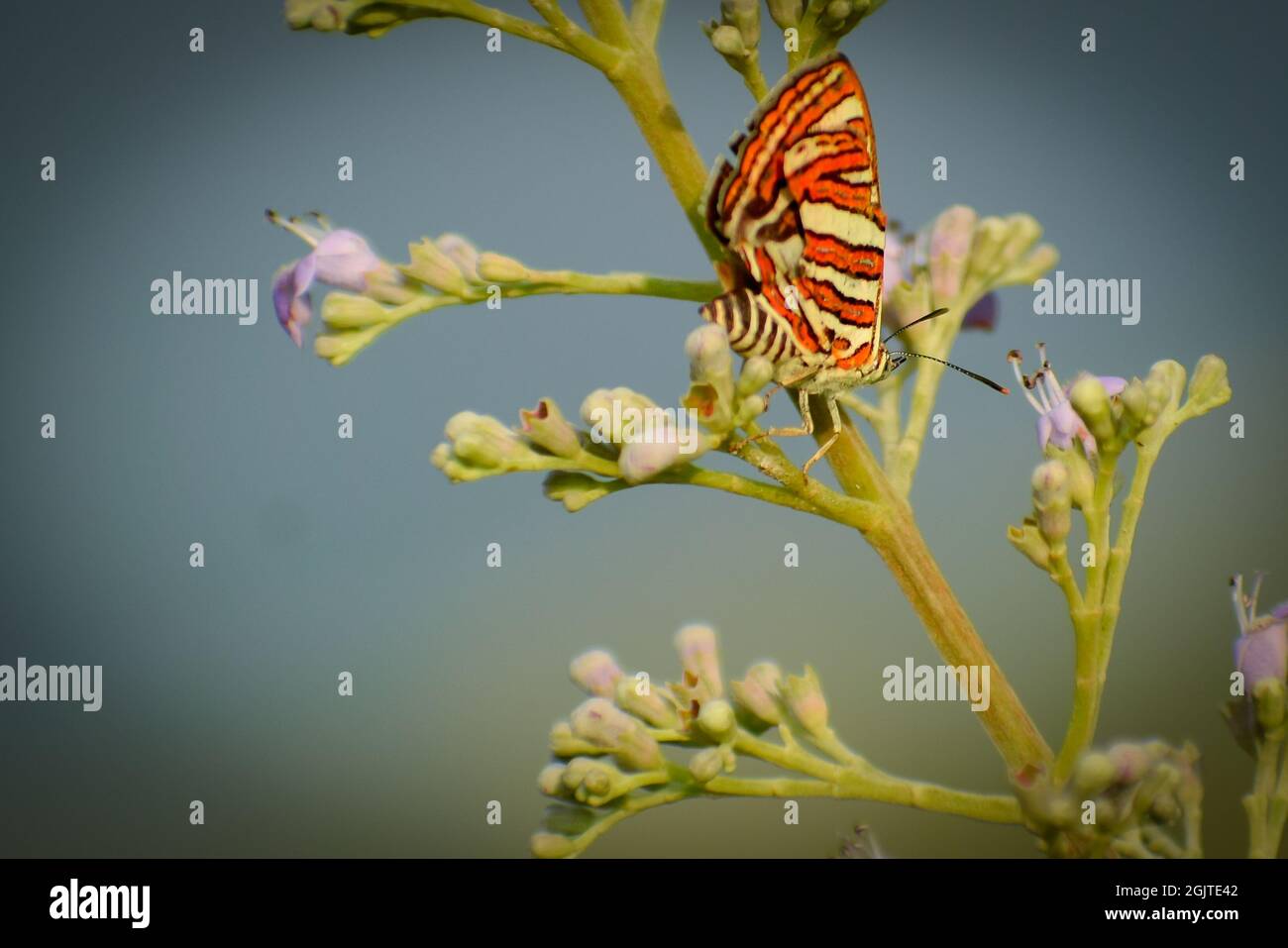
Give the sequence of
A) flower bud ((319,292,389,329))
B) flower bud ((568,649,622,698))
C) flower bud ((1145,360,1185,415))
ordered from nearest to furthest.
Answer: flower bud ((1145,360,1185,415)), flower bud ((319,292,389,329)), flower bud ((568,649,622,698))

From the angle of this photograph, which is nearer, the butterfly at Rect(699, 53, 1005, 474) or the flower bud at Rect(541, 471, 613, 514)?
the butterfly at Rect(699, 53, 1005, 474)

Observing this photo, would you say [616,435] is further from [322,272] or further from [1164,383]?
[1164,383]

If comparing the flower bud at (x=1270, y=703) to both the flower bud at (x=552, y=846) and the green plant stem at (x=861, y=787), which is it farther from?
the flower bud at (x=552, y=846)

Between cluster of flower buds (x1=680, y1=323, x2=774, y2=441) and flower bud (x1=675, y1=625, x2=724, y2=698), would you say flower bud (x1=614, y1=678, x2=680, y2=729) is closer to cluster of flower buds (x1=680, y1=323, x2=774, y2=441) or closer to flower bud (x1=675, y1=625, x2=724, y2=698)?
flower bud (x1=675, y1=625, x2=724, y2=698)

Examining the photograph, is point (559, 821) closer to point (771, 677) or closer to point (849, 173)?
point (771, 677)

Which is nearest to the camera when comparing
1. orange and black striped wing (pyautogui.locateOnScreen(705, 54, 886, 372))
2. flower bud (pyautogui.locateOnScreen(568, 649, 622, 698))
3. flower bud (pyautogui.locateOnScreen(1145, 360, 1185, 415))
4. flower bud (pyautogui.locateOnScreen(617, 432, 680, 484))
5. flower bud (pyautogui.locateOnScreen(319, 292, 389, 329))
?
orange and black striped wing (pyautogui.locateOnScreen(705, 54, 886, 372))

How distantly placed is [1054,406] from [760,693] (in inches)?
22.9

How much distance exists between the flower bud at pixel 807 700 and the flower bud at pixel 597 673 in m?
0.27

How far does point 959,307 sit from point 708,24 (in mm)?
602

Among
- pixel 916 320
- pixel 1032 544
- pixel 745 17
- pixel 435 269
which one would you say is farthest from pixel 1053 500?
pixel 435 269

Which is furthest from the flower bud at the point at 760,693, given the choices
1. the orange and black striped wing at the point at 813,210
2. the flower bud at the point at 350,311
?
the flower bud at the point at 350,311

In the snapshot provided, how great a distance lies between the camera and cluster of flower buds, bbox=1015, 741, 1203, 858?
149cm

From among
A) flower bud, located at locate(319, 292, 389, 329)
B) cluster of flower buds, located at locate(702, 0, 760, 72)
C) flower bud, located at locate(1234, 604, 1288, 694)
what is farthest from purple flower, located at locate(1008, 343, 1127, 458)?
flower bud, located at locate(319, 292, 389, 329)

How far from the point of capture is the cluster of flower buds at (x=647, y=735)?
175 centimetres
